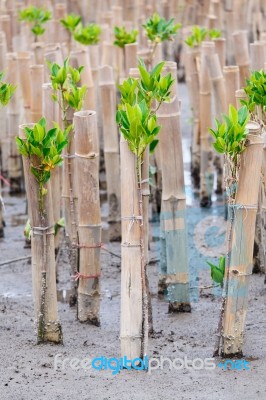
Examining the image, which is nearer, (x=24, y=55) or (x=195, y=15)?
(x=24, y=55)

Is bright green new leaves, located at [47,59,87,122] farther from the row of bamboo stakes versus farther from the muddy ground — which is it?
the muddy ground

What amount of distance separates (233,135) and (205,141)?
7.85 feet

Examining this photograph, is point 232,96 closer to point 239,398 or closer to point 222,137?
point 222,137

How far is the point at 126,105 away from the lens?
10.4 ft

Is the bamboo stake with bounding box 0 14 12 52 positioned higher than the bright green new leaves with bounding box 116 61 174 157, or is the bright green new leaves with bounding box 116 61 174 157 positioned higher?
the bamboo stake with bounding box 0 14 12 52

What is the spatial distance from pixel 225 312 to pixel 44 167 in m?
0.82

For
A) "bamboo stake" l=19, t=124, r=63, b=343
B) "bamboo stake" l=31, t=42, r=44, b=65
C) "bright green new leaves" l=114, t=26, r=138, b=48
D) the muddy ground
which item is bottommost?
the muddy ground

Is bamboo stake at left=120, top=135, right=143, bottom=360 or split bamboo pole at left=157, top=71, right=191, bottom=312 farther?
split bamboo pole at left=157, top=71, right=191, bottom=312

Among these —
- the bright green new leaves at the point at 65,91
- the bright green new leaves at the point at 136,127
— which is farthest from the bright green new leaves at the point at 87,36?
the bright green new leaves at the point at 136,127

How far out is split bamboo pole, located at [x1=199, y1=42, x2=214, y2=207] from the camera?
5438 mm

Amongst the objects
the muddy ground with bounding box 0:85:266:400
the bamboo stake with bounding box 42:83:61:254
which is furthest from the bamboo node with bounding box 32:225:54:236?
the bamboo stake with bounding box 42:83:61:254

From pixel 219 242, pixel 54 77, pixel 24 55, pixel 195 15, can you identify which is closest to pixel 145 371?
pixel 54 77

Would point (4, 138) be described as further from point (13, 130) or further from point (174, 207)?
point (174, 207)

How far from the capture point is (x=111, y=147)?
5.04 meters
